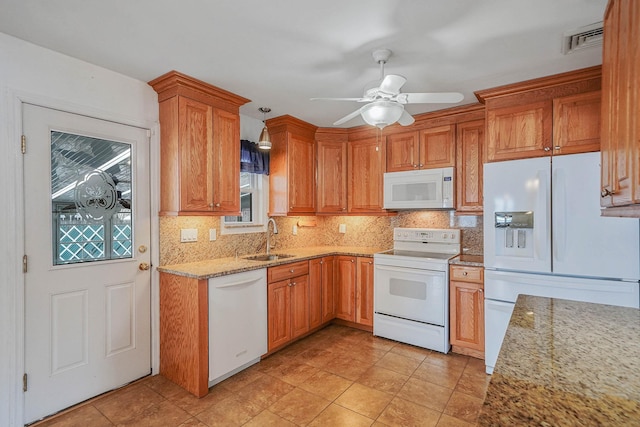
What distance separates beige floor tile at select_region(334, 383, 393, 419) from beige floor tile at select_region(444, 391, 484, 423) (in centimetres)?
42

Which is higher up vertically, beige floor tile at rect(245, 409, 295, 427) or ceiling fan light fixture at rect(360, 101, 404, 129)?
ceiling fan light fixture at rect(360, 101, 404, 129)

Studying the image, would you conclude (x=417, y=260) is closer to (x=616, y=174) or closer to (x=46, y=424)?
(x=616, y=174)

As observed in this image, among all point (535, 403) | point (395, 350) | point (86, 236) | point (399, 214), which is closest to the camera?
point (535, 403)

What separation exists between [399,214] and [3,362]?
3.66 m

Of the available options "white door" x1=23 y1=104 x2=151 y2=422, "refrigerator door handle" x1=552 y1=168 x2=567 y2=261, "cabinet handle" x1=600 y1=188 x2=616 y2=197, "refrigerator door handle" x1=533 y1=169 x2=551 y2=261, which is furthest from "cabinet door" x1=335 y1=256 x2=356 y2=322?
"cabinet handle" x1=600 y1=188 x2=616 y2=197

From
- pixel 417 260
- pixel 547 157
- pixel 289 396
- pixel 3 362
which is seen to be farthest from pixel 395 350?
pixel 3 362

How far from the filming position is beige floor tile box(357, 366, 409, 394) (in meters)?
2.41

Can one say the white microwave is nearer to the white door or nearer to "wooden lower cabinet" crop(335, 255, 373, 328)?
"wooden lower cabinet" crop(335, 255, 373, 328)

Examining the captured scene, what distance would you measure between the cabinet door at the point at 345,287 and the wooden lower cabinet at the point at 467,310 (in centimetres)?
109

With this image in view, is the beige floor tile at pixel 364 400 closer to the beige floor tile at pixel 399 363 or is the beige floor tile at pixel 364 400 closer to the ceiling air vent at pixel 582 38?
the beige floor tile at pixel 399 363

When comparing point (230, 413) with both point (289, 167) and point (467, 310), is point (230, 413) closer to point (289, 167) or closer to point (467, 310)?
point (467, 310)

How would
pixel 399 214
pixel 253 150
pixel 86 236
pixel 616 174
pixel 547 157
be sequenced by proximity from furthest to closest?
pixel 399 214
pixel 253 150
pixel 547 157
pixel 86 236
pixel 616 174

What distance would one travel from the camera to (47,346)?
2.05m

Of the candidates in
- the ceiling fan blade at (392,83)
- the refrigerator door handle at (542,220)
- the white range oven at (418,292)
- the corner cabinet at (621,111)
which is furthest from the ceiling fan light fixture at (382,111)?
the white range oven at (418,292)
